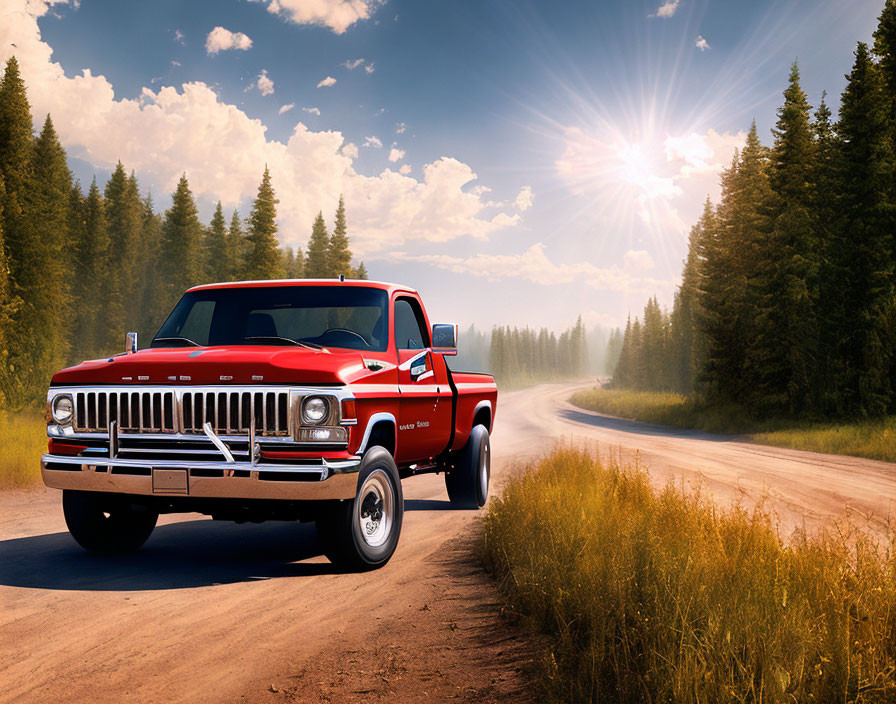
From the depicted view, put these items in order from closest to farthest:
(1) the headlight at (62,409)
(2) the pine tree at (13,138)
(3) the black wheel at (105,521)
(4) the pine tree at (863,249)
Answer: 1. (1) the headlight at (62,409)
2. (3) the black wheel at (105,521)
3. (4) the pine tree at (863,249)
4. (2) the pine tree at (13,138)

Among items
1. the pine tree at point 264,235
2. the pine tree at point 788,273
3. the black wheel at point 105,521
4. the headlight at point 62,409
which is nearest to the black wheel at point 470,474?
the black wheel at point 105,521

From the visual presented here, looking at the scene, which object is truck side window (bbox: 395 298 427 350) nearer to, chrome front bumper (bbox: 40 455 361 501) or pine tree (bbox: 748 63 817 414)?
chrome front bumper (bbox: 40 455 361 501)

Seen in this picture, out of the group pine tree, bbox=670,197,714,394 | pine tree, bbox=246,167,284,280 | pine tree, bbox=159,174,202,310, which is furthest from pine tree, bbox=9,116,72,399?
pine tree, bbox=670,197,714,394

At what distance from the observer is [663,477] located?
516 inches

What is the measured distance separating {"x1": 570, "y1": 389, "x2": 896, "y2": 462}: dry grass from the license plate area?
1790cm

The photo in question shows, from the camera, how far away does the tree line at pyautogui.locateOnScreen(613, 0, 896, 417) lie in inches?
1037

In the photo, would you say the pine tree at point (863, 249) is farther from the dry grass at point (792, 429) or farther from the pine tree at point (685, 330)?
the pine tree at point (685, 330)

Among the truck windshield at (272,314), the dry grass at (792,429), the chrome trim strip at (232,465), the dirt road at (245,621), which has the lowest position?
the dry grass at (792,429)

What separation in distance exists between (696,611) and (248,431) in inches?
137

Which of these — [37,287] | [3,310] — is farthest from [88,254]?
[3,310]

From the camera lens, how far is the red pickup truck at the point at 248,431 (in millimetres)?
5504

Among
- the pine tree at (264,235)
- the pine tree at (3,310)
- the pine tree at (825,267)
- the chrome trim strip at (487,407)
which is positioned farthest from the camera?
the pine tree at (264,235)

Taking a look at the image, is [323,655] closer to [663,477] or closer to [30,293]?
[663,477]

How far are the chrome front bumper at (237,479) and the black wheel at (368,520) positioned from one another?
0.95 feet
